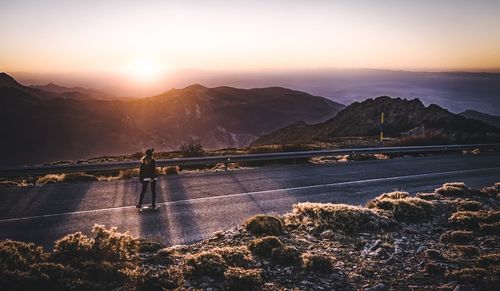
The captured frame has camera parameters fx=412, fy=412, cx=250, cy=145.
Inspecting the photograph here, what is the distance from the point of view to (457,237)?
846 cm

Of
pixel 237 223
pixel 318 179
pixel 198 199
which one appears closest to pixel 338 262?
pixel 237 223

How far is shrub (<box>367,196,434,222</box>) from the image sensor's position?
32.9 ft

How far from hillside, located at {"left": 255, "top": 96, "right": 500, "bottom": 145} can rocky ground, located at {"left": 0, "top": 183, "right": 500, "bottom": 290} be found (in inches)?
1072

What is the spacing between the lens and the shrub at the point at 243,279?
6.14 m

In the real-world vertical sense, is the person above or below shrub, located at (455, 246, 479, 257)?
above

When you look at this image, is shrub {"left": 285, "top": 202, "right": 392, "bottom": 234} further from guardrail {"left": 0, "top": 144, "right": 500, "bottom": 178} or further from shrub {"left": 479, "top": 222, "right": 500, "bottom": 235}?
guardrail {"left": 0, "top": 144, "right": 500, "bottom": 178}

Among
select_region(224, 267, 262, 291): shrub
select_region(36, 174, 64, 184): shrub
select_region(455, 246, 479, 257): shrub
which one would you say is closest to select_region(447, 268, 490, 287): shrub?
select_region(455, 246, 479, 257): shrub

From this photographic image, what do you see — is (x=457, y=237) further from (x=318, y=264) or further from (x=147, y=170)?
(x=147, y=170)

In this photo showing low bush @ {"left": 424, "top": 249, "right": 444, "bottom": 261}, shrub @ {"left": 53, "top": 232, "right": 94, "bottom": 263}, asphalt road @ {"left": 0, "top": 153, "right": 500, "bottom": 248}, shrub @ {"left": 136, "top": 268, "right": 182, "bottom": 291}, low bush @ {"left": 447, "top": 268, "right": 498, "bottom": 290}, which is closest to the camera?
shrub @ {"left": 136, "top": 268, "right": 182, "bottom": 291}

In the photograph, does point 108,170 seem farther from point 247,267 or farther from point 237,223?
point 247,267

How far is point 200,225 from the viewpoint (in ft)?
32.2

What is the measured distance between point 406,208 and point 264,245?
4467 millimetres

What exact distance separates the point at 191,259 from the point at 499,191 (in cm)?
1114

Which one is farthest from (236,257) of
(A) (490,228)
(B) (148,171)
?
(A) (490,228)
